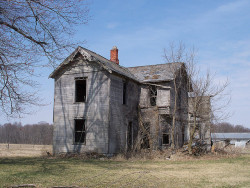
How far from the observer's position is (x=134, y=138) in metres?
22.2

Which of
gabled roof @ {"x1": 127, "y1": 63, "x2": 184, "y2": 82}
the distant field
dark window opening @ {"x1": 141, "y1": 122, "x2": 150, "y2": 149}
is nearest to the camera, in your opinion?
dark window opening @ {"x1": 141, "y1": 122, "x2": 150, "y2": 149}

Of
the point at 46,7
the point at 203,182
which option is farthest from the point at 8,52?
the point at 203,182

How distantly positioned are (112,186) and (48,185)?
1891 millimetres

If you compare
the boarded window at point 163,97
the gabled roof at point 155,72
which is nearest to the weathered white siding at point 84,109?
the gabled roof at point 155,72

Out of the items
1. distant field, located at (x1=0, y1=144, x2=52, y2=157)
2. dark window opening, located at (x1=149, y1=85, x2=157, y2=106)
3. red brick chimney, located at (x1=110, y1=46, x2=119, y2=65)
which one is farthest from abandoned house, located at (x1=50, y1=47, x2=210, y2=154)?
distant field, located at (x1=0, y1=144, x2=52, y2=157)

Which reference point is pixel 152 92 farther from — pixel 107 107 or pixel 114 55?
pixel 107 107

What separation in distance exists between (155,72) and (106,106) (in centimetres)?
666

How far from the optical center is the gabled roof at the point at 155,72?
21.9 m

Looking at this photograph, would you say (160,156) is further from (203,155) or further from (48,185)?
(48,185)

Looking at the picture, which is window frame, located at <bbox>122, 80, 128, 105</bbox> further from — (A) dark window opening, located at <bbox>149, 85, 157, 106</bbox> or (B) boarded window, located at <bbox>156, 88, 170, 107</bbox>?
(B) boarded window, located at <bbox>156, 88, 170, 107</bbox>

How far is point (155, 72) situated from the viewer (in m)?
24.0

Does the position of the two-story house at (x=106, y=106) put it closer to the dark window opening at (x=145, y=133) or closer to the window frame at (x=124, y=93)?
the window frame at (x=124, y=93)

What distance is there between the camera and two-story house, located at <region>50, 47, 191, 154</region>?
1930cm

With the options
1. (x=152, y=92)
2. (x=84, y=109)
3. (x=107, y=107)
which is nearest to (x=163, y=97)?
(x=152, y=92)
